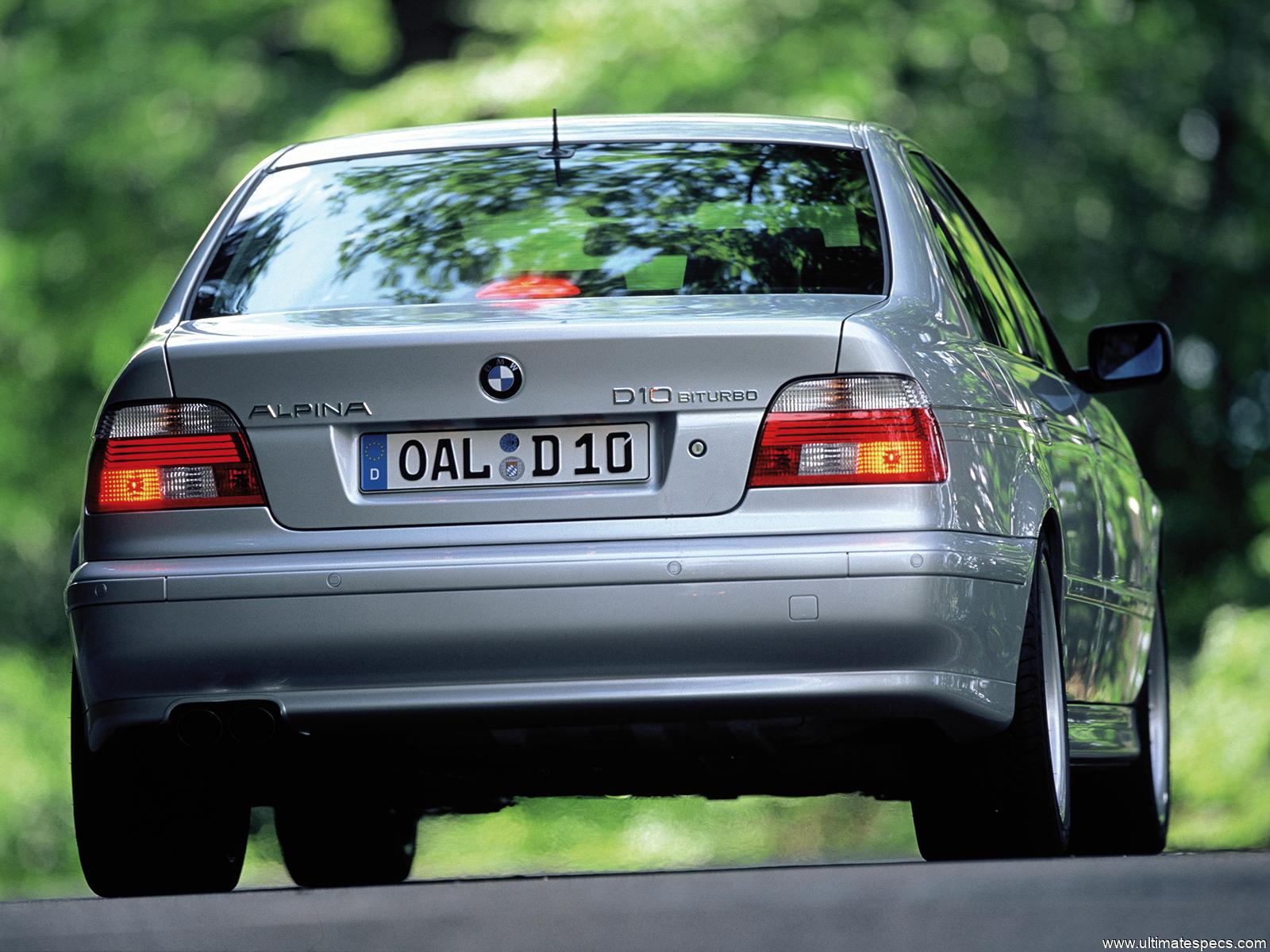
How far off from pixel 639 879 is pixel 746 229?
53.1 inches

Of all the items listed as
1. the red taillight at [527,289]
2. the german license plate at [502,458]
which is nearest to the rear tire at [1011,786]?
the german license plate at [502,458]

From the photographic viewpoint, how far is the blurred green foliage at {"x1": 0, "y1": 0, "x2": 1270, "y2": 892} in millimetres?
17781

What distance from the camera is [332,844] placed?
24.9 feet

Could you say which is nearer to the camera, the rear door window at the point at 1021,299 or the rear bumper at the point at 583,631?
the rear bumper at the point at 583,631

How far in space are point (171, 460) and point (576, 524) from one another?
0.82m

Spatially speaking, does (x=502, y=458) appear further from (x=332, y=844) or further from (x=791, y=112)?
(x=791, y=112)

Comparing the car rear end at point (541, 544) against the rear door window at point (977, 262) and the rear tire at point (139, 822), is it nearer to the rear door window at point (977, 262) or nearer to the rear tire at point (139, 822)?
the rear tire at point (139, 822)

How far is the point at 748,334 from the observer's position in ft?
17.2

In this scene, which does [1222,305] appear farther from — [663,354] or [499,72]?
[663,354]

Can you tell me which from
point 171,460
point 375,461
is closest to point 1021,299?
point 375,461

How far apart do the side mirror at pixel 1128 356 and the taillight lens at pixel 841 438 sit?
228 cm

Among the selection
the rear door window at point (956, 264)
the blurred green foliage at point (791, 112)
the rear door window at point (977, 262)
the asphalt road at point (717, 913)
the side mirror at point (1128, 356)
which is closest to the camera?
the asphalt road at point (717, 913)

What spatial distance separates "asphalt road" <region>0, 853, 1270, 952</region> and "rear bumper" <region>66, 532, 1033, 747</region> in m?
0.34

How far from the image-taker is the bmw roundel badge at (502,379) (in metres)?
5.25
